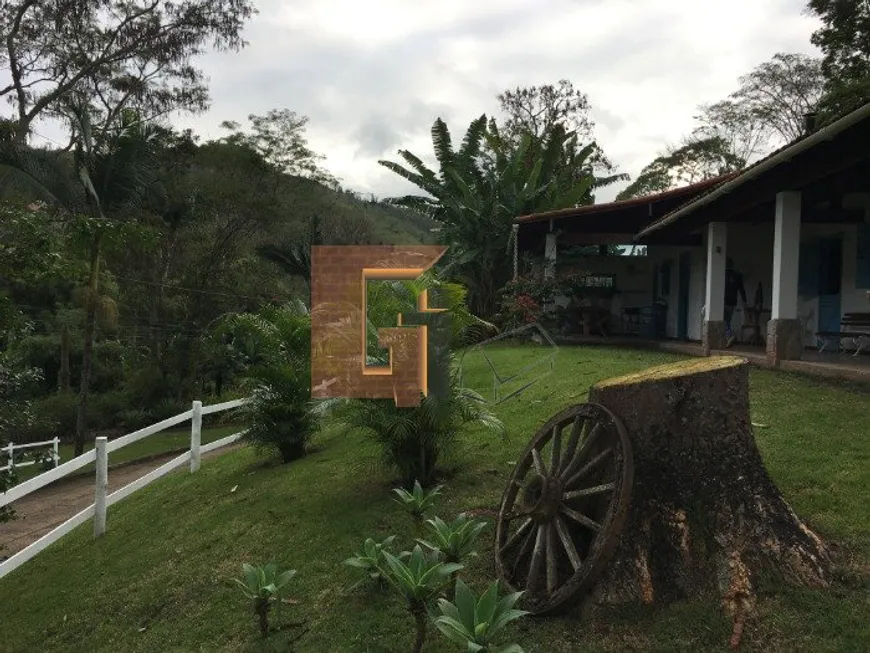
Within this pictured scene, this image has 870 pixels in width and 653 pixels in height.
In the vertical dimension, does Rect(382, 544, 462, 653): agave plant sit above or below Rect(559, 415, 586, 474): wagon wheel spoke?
below

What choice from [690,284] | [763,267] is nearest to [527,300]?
[690,284]

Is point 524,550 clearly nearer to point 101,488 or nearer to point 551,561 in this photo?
point 551,561

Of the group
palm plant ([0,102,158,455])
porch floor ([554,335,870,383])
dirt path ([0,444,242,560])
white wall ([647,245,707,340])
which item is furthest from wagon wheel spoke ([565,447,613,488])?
palm plant ([0,102,158,455])

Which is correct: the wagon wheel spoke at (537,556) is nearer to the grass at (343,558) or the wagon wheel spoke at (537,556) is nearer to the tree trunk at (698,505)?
the grass at (343,558)

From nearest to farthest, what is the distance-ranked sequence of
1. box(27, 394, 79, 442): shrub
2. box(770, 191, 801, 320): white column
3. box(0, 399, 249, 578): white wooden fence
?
box(0, 399, 249, 578): white wooden fence → box(770, 191, 801, 320): white column → box(27, 394, 79, 442): shrub

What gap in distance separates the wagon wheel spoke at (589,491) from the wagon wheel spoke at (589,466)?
58 mm

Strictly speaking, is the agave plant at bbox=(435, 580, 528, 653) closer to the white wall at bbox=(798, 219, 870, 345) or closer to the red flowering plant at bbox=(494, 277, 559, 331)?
the white wall at bbox=(798, 219, 870, 345)

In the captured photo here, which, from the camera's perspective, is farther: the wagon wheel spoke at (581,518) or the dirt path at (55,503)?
the dirt path at (55,503)

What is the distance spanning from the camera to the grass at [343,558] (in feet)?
9.99

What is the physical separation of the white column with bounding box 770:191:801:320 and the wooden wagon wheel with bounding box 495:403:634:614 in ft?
18.6

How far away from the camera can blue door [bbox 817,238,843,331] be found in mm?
10656

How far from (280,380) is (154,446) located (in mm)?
13951

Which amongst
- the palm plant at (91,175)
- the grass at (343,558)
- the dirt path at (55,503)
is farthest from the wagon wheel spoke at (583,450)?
the palm plant at (91,175)

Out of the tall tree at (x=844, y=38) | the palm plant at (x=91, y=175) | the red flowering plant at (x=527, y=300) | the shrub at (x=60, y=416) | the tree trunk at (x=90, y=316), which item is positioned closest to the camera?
the palm plant at (x=91, y=175)
